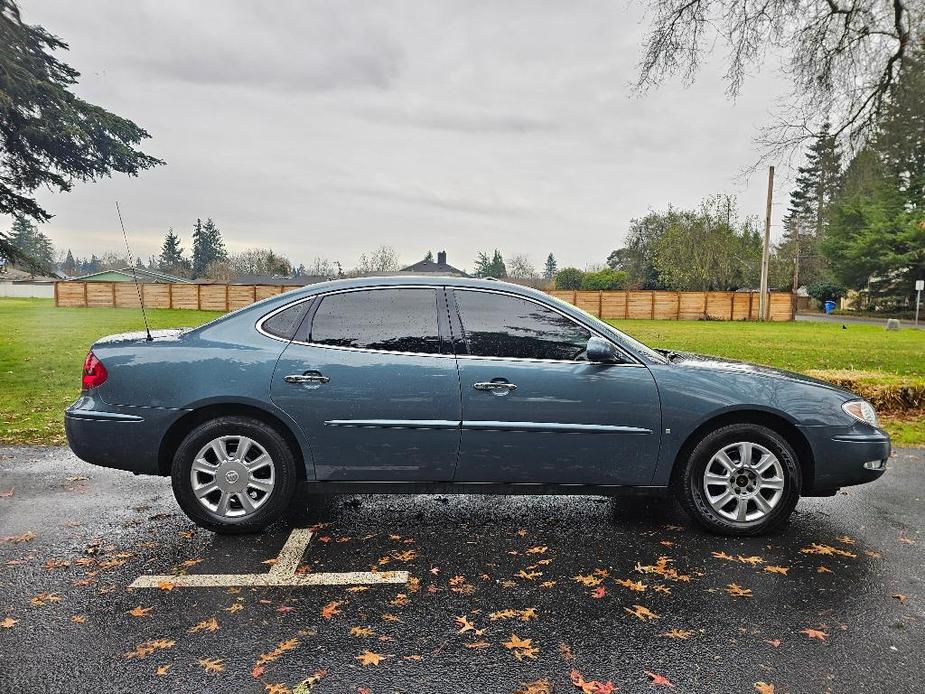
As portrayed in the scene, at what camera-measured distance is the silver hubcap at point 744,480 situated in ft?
12.6

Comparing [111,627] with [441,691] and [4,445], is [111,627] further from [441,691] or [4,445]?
[4,445]

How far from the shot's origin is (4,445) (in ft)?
20.5

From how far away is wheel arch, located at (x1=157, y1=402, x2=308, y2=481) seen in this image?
3.80 m

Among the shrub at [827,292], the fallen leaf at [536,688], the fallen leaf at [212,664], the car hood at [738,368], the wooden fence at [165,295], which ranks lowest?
the fallen leaf at [212,664]

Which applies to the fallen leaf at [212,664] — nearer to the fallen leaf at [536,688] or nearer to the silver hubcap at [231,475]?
the fallen leaf at [536,688]

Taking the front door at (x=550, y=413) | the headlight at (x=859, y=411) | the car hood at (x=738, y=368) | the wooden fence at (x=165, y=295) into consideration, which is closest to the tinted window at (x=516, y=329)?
the front door at (x=550, y=413)

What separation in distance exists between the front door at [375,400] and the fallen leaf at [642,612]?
1325 mm

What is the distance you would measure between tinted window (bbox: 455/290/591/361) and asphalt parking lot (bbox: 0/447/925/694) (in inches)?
47.0

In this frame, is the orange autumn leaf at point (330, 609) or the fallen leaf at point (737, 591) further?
the fallen leaf at point (737, 591)

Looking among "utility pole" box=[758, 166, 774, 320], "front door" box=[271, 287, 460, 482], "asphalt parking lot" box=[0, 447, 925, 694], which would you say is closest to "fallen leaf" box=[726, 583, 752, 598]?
"asphalt parking lot" box=[0, 447, 925, 694]

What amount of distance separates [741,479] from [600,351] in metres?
1.25

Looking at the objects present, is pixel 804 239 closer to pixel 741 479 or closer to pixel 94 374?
pixel 741 479

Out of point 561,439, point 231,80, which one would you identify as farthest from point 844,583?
point 231,80

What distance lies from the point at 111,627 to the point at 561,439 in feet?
8.25
